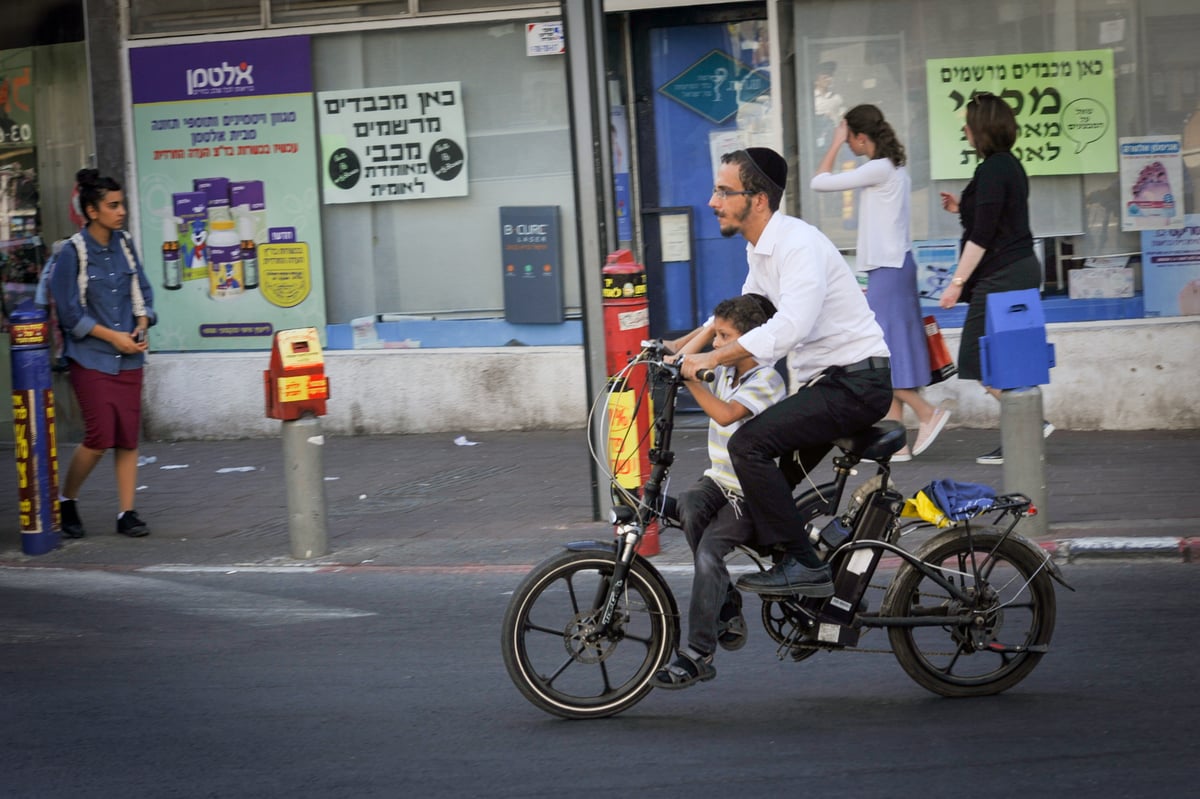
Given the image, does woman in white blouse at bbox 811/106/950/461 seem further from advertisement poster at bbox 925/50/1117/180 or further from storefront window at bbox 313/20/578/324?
storefront window at bbox 313/20/578/324

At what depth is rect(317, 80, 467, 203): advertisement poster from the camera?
12617 millimetres

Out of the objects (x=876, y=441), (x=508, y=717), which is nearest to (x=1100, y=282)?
(x=876, y=441)

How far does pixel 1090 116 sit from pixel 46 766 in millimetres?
8621

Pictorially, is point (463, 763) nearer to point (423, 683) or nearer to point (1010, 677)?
point (423, 683)

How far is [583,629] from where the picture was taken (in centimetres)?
546

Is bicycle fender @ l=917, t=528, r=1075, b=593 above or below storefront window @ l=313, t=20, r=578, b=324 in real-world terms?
below

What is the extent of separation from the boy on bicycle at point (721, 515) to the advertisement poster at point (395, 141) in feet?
24.4

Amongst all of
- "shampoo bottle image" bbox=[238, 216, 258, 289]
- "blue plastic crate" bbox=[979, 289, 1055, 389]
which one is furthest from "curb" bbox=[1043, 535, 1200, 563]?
"shampoo bottle image" bbox=[238, 216, 258, 289]

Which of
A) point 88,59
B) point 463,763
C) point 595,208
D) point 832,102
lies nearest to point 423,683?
point 463,763

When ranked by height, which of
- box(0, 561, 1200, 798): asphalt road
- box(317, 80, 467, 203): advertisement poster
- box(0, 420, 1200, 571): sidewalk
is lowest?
box(0, 561, 1200, 798): asphalt road

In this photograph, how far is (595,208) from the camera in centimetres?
870

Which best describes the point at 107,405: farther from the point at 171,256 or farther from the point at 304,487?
the point at 171,256

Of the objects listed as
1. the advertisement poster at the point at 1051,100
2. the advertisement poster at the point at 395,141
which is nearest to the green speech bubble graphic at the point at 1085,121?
the advertisement poster at the point at 1051,100

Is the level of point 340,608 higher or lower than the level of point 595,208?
lower
